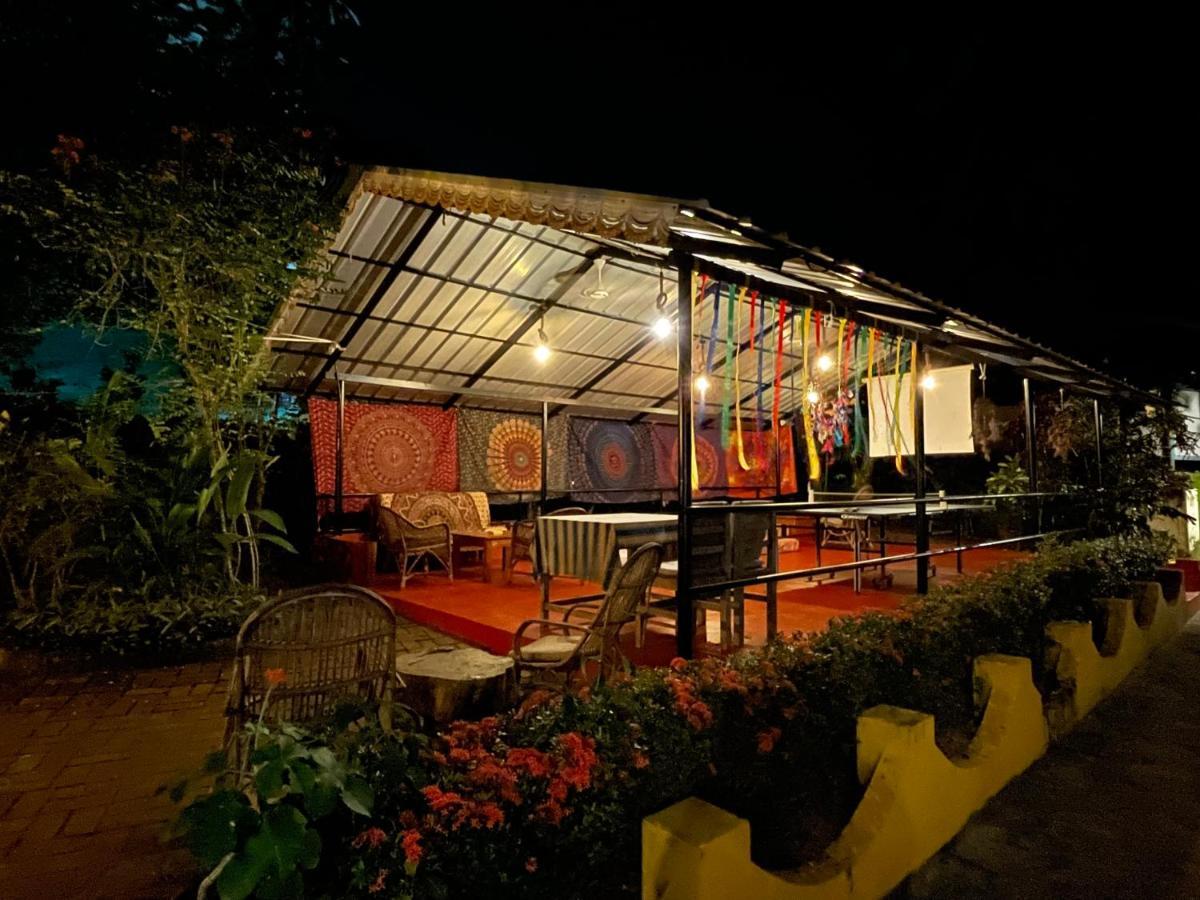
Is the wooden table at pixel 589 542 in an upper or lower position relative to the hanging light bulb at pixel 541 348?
lower

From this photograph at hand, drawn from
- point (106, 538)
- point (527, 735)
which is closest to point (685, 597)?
point (527, 735)

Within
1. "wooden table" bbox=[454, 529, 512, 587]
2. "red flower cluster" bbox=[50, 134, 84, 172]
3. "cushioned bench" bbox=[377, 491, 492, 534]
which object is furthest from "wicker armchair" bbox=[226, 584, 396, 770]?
"cushioned bench" bbox=[377, 491, 492, 534]

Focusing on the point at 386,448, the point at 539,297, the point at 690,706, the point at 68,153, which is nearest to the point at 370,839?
the point at 690,706

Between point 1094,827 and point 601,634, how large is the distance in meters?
2.45

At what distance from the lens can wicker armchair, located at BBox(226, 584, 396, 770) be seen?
2094 millimetres

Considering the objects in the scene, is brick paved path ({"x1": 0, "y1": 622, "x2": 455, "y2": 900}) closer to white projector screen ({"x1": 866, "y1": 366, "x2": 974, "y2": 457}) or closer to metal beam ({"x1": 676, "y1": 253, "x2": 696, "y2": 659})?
metal beam ({"x1": 676, "y1": 253, "x2": 696, "y2": 659})

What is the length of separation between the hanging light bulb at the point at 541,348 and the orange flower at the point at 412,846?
22.7 feet

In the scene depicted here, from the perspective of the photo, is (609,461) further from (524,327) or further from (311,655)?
(311,655)

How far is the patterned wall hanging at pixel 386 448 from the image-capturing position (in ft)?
28.4

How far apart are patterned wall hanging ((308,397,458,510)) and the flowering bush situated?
703 centimetres

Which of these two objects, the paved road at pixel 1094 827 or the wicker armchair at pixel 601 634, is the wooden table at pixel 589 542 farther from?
the paved road at pixel 1094 827

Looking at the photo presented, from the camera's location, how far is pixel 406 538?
7316 mm

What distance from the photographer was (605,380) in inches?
413

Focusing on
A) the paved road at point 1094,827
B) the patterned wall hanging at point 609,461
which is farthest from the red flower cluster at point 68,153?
the patterned wall hanging at point 609,461
